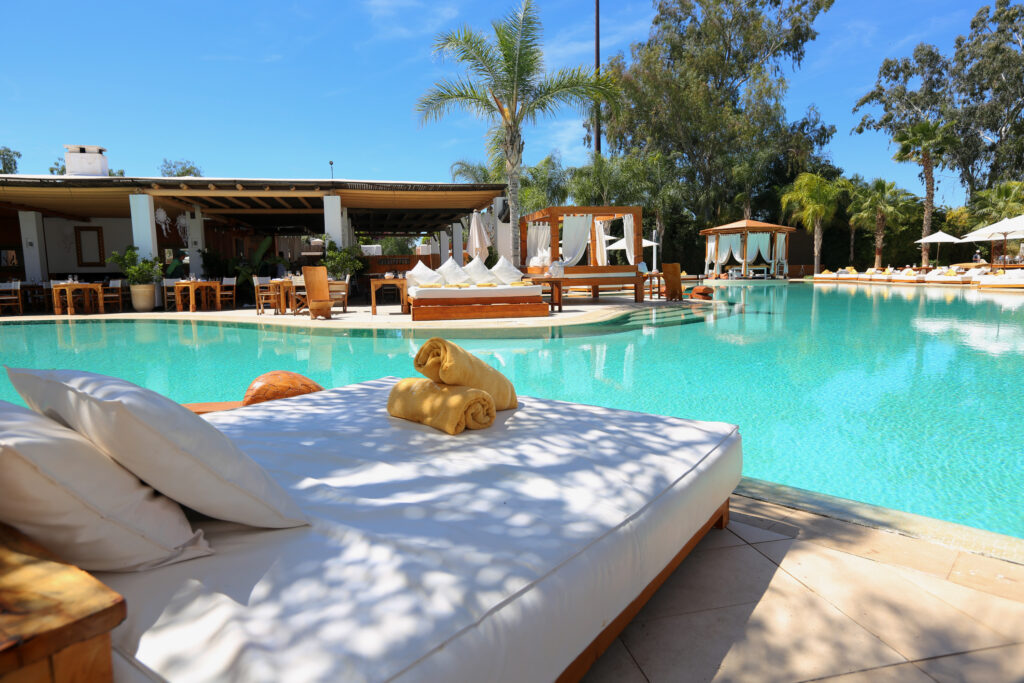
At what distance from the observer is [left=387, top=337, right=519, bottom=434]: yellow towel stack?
85.4 inches

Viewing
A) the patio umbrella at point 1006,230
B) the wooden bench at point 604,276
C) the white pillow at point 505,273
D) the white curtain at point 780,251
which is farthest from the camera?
the white curtain at point 780,251

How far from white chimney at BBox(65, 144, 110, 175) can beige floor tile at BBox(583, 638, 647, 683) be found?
17.6m

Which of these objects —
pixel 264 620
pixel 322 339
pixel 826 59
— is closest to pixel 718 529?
pixel 264 620

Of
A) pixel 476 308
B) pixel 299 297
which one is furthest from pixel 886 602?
pixel 299 297

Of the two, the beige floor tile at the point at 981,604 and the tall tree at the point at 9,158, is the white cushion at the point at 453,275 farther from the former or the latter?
the tall tree at the point at 9,158

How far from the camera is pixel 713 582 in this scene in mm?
1762

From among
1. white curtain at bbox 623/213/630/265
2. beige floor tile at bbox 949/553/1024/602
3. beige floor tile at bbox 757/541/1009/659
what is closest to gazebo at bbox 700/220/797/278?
white curtain at bbox 623/213/630/265

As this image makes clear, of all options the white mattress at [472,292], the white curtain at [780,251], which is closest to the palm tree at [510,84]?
the white mattress at [472,292]

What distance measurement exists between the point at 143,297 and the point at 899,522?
49.6 feet

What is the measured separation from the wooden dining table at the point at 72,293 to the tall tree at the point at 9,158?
31.7 meters

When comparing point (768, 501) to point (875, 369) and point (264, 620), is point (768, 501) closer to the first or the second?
point (264, 620)

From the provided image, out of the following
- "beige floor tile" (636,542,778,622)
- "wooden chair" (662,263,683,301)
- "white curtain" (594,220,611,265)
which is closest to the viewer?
"beige floor tile" (636,542,778,622)

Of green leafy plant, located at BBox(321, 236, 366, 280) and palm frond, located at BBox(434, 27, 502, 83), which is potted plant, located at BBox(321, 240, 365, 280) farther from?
palm frond, located at BBox(434, 27, 502, 83)

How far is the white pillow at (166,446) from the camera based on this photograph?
1.09 meters
